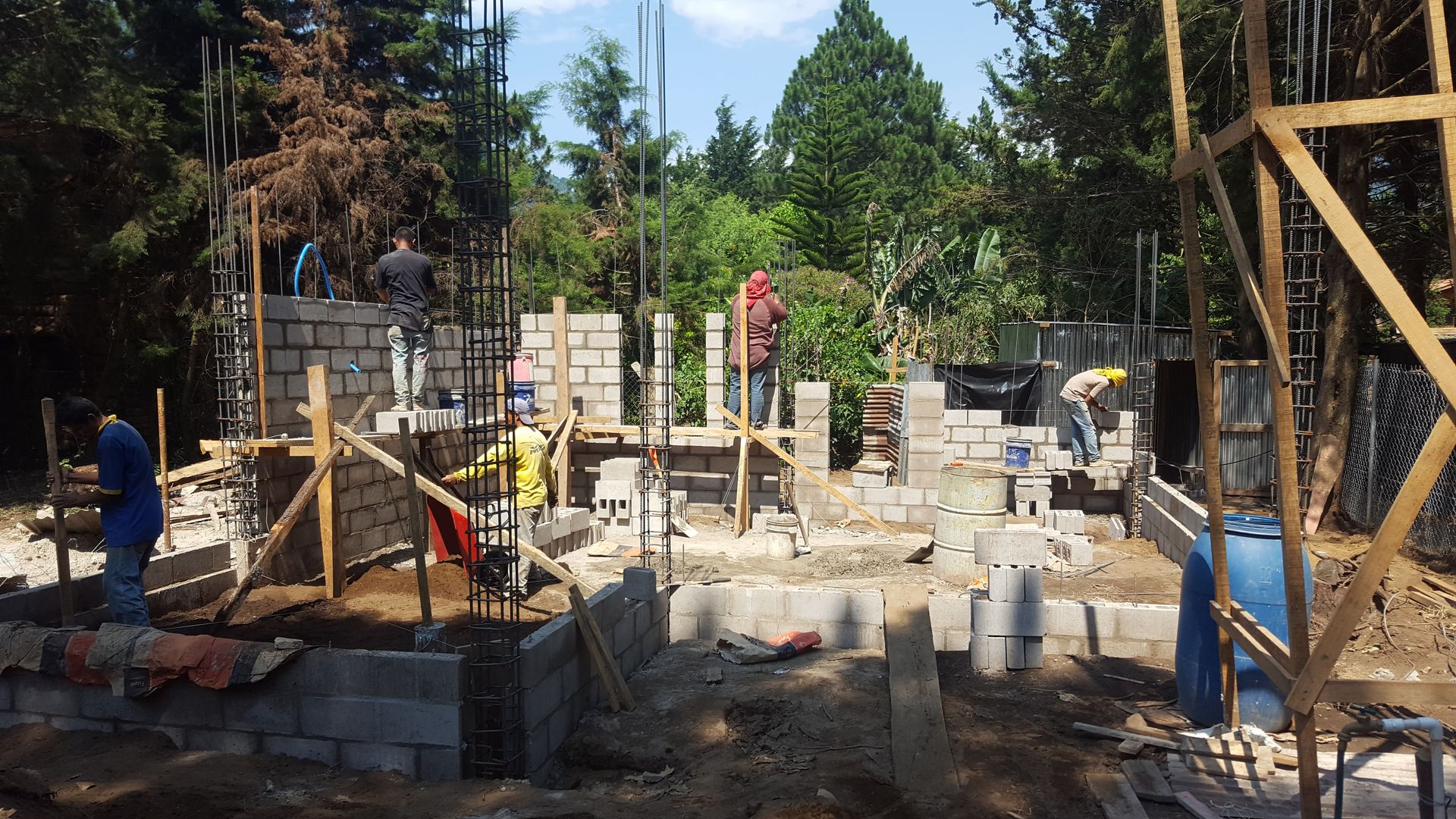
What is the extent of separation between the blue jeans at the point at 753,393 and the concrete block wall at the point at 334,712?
7895mm

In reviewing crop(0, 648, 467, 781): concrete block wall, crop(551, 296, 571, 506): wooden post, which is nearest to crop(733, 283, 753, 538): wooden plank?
crop(551, 296, 571, 506): wooden post

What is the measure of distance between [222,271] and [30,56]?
263 inches

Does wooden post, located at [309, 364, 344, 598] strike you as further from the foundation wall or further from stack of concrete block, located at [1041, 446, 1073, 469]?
stack of concrete block, located at [1041, 446, 1073, 469]

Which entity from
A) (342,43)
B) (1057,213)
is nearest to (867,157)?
(1057,213)

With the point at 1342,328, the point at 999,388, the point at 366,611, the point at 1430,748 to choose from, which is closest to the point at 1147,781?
the point at 1430,748

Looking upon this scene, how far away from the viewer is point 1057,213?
65.6 ft

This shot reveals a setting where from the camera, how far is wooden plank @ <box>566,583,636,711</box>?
18.0ft

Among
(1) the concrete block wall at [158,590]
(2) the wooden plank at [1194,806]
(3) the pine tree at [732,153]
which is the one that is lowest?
(2) the wooden plank at [1194,806]

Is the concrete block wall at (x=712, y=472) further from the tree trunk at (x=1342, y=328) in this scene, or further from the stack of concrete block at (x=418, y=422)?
the tree trunk at (x=1342, y=328)

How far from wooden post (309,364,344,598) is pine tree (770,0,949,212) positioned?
3992 cm

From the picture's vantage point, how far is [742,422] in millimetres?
11555

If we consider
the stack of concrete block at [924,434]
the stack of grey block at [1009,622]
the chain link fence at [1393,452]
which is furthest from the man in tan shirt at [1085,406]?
the stack of grey block at [1009,622]

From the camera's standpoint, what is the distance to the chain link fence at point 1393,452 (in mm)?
9148

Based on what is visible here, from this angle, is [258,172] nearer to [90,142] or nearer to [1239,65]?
[90,142]
